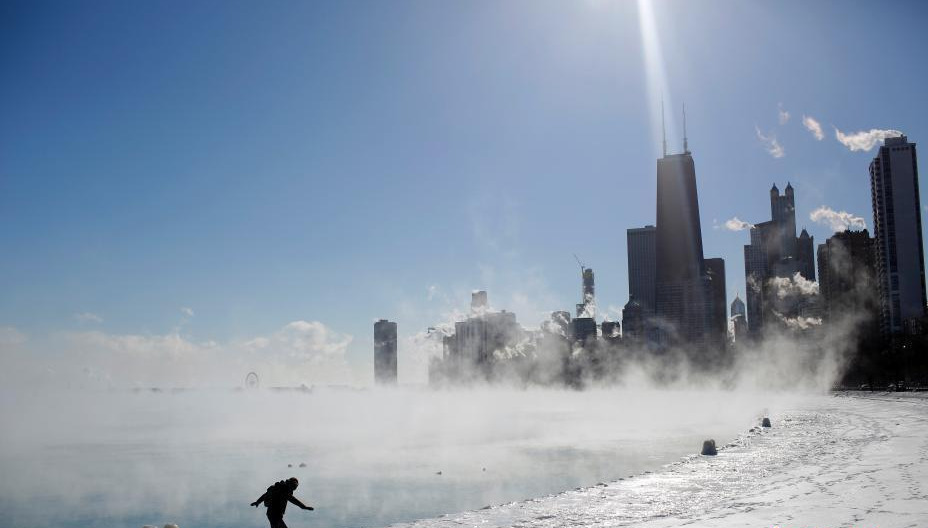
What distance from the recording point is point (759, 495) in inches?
1094

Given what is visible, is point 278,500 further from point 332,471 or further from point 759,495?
point 332,471

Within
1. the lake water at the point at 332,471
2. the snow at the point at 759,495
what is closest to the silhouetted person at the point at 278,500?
the snow at the point at 759,495

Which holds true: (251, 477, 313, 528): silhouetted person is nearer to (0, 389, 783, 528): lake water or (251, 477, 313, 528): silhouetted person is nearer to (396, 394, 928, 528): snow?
(396, 394, 928, 528): snow

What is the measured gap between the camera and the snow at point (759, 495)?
23.4 metres

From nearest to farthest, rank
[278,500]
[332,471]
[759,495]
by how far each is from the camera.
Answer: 1. [278,500]
2. [759,495]
3. [332,471]

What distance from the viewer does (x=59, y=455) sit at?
89.0 meters

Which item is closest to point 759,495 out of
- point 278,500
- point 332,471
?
point 278,500

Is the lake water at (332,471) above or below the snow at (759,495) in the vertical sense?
below

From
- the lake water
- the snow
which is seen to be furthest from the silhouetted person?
the lake water

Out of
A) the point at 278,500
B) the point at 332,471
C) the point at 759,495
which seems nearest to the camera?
the point at 278,500

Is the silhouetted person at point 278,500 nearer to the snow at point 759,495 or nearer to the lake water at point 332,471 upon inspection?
the snow at point 759,495

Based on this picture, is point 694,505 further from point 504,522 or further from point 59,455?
point 59,455

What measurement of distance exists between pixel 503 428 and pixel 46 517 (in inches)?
2702

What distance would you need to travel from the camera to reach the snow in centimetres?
2336
